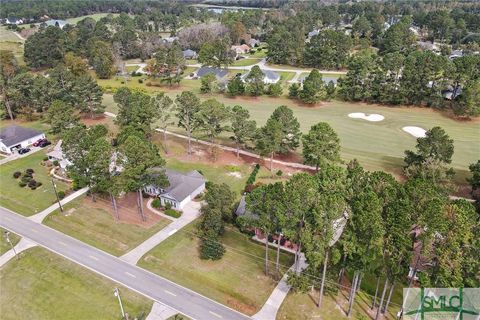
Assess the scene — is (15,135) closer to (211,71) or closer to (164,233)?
(164,233)

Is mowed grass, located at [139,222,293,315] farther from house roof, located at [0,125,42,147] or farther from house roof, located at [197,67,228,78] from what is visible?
house roof, located at [197,67,228,78]

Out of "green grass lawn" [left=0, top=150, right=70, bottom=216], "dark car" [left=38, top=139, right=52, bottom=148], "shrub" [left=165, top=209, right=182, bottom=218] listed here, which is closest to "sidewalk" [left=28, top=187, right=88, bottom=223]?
"green grass lawn" [left=0, top=150, right=70, bottom=216]

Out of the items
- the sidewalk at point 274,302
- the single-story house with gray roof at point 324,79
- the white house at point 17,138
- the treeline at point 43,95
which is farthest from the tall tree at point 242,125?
the single-story house with gray roof at point 324,79

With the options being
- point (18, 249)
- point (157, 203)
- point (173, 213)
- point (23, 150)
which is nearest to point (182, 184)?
point (157, 203)

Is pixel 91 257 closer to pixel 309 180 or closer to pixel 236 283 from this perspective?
pixel 236 283

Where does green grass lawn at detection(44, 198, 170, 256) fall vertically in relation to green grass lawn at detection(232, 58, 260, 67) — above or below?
below

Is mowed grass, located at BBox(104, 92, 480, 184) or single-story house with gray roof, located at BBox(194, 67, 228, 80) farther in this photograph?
single-story house with gray roof, located at BBox(194, 67, 228, 80)

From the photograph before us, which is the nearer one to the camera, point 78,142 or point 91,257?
point 91,257

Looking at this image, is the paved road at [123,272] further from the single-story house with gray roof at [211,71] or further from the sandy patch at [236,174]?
the single-story house with gray roof at [211,71]

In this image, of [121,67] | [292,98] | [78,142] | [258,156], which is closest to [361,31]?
[292,98]
